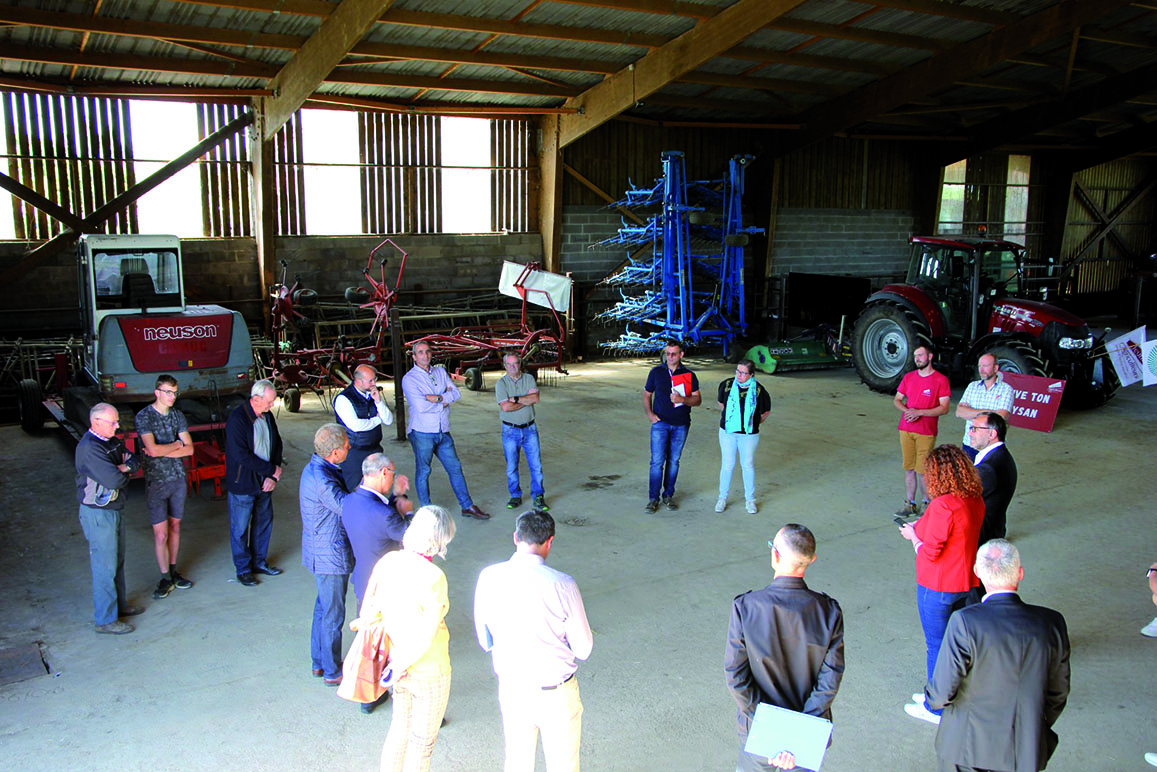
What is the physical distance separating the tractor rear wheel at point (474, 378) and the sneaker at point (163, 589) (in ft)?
24.9

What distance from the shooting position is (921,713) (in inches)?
165

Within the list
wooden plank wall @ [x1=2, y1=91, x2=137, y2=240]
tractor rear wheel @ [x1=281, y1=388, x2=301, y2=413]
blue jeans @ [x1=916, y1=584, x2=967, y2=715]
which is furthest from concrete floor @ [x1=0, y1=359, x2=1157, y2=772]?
wooden plank wall @ [x1=2, y1=91, x2=137, y2=240]

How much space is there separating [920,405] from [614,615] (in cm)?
312

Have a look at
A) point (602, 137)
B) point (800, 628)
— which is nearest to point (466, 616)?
point (800, 628)

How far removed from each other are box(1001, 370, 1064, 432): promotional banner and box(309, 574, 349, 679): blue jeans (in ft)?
26.6

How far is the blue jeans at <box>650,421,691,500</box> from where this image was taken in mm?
7145

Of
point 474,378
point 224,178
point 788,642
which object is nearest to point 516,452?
point 788,642

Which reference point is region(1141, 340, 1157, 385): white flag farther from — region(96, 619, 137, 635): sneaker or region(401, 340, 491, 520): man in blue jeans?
region(96, 619, 137, 635): sneaker

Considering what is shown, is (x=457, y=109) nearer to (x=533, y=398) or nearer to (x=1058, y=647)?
(x=533, y=398)

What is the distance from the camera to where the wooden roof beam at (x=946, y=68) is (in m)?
11.6

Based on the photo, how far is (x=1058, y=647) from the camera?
285cm

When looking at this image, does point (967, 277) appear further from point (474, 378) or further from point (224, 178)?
point (224, 178)

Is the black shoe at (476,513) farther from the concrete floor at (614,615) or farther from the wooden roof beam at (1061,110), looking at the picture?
the wooden roof beam at (1061,110)

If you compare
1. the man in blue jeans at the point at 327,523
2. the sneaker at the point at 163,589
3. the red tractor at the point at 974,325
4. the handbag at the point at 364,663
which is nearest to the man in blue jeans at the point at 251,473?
the sneaker at the point at 163,589
